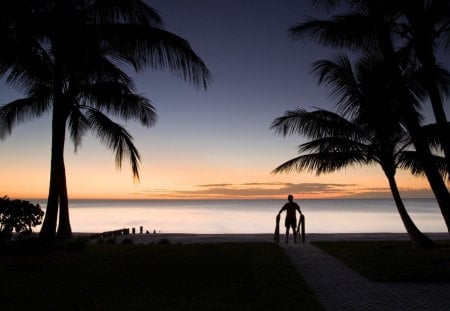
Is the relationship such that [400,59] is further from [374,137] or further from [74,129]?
[74,129]

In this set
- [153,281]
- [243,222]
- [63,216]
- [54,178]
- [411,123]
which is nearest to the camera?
[153,281]

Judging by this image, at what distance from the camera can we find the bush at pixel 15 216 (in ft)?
41.1

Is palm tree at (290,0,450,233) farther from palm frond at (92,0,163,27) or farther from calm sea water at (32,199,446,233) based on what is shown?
calm sea water at (32,199,446,233)

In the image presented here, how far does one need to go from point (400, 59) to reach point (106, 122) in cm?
921

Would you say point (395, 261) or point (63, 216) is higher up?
point (63, 216)

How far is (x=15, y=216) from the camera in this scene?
12.7 m

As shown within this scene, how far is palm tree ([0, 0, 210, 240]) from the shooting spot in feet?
40.8

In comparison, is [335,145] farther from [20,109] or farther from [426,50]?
[20,109]

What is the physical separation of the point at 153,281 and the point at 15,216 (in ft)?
17.4

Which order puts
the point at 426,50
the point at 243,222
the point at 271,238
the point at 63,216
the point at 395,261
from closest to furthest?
the point at 426,50, the point at 395,261, the point at 63,216, the point at 271,238, the point at 243,222

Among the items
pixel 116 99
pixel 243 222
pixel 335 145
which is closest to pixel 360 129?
pixel 335 145

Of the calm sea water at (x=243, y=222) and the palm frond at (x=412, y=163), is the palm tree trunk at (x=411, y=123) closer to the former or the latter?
the palm frond at (x=412, y=163)

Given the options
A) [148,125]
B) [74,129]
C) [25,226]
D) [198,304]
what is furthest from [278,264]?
[74,129]

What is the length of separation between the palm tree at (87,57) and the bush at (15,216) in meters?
0.44
